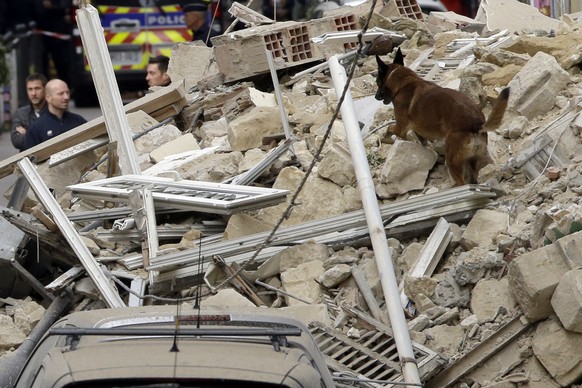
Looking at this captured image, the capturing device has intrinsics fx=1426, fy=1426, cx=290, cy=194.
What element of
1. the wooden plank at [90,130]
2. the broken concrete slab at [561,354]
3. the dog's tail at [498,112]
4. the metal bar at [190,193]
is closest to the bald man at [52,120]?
the wooden plank at [90,130]

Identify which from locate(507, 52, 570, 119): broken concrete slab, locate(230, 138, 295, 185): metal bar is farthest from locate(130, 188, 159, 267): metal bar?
locate(507, 52, 570, 119): broken concrete slab

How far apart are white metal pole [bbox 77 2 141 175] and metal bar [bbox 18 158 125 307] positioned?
43.4 inches

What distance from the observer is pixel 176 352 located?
5254 millimetres

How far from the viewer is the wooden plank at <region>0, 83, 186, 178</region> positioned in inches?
508

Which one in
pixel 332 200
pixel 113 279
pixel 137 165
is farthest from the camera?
pixel 137 165

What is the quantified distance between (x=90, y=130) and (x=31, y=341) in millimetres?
3740

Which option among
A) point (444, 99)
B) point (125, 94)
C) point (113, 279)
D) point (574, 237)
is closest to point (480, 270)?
point (574, 237)

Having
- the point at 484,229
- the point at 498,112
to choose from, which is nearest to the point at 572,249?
the point at 484,229

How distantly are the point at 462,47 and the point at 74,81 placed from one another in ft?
43.3

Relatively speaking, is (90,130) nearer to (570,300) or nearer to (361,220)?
(361,220)

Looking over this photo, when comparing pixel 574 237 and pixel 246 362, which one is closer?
pixel 246 362

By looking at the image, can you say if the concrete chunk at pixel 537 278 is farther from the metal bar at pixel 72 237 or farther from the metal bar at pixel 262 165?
the metal bar at pixel 262 165

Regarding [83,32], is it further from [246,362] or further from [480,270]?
[246,362]

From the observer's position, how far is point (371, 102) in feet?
41.3
